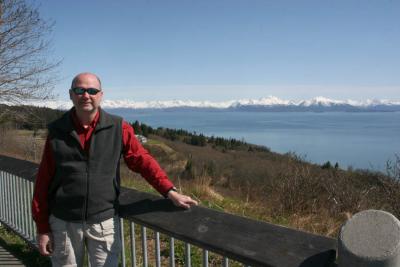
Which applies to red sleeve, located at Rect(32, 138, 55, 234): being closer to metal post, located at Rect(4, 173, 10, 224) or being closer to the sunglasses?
the sunglasses

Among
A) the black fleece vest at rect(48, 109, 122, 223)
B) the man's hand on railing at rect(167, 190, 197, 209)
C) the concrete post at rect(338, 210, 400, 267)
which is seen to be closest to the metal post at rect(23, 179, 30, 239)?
the black fleece vest at rect(48, 109, 122, 223)

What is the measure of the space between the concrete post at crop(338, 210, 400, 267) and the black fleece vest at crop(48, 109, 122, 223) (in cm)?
171

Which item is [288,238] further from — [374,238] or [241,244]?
[374,238]

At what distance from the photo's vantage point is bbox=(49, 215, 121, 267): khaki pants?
2904mm

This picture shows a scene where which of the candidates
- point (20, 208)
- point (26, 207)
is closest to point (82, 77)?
point (26, 207)

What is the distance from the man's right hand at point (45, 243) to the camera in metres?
2.89

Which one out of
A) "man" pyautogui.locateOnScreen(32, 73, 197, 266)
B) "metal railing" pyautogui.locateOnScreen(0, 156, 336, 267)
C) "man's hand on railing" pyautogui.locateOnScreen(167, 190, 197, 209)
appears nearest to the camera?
"metal railing" pyautogui.locateOnScreen(0, 156, 336, 267)

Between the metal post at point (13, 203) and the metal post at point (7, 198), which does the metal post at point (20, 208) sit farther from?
the metal post at point (7, 198)

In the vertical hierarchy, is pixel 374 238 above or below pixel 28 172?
above

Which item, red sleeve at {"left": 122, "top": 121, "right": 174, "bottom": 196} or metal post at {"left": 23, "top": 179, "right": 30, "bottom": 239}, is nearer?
red sleeve at {"left": 122, "top": 121, "right": 174, "bottom": 196}

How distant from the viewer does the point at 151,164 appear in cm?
283

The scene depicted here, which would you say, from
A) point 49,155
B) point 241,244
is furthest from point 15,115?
point 241,244

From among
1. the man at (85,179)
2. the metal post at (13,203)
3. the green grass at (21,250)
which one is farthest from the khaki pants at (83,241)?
the metal post at (13,203)

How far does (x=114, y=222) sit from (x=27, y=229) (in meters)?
2.63
